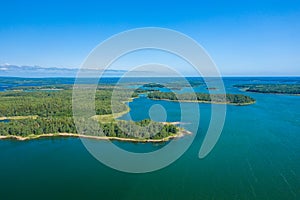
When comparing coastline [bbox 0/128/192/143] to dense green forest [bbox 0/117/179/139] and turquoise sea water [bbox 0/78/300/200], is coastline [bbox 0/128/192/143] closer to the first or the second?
dense green forest [bbox 0/117/179/139]

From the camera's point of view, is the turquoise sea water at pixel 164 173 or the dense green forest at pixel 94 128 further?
the dense green forest at pixel 94 128

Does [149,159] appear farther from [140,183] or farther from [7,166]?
[7,166]

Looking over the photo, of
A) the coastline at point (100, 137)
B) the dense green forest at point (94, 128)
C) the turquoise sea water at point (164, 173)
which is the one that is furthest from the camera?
the dense green forest at point (94, 128)

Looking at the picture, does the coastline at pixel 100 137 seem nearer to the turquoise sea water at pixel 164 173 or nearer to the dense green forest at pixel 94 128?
the dense green forest at pixel 94 128

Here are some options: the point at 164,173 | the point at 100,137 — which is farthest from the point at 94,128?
the point at 164,173

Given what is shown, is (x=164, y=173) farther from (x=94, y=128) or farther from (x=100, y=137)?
(x=94, y=128)

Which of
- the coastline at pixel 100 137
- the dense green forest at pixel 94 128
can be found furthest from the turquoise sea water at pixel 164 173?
the dense green forest at pixel 94 128

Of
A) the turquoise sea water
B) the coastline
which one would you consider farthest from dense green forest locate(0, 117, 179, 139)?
the turquoise sea water

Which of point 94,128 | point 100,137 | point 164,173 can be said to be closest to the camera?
point 164,173
